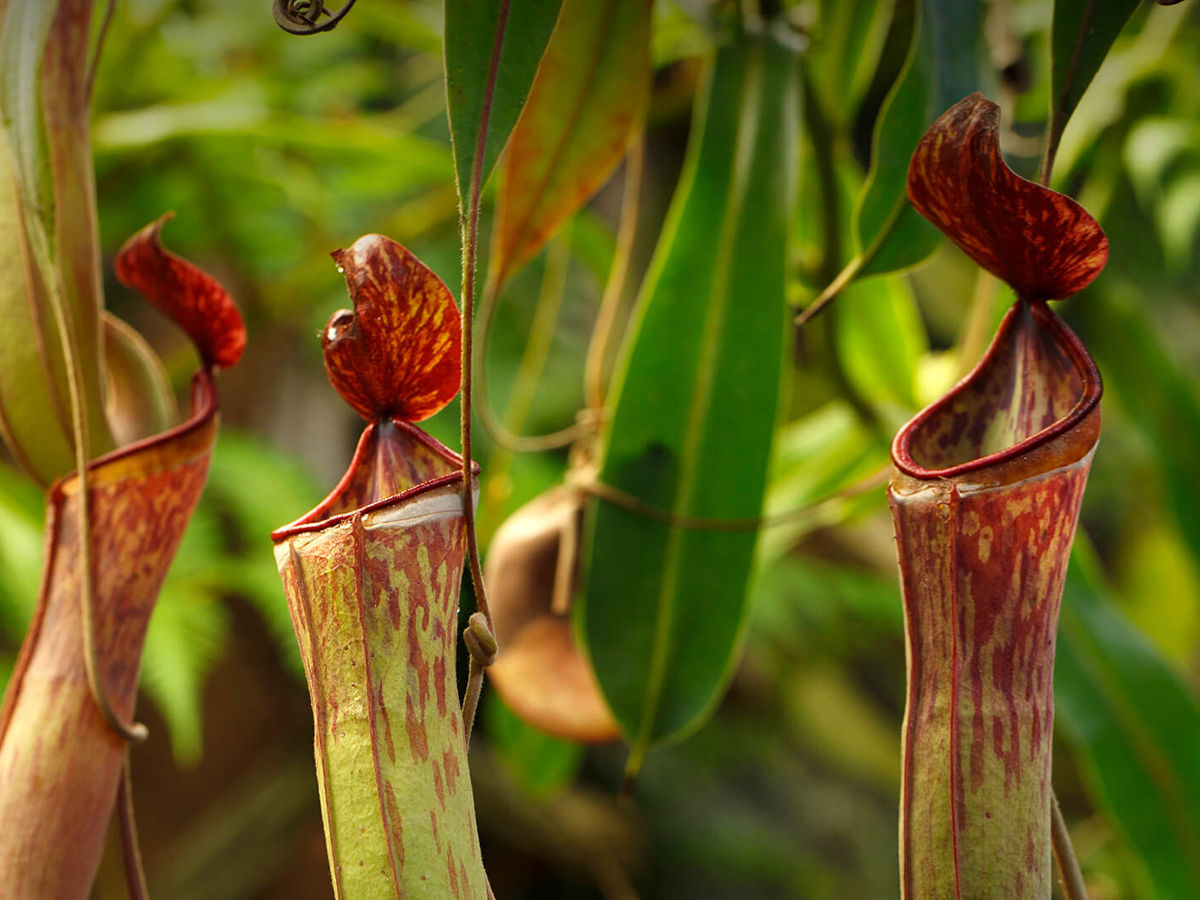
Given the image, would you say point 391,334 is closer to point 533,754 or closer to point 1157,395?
point 533,754

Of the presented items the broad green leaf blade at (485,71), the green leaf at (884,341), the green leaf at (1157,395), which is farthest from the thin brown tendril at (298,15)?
the green leaf at (1157,395)

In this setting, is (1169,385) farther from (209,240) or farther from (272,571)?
(209,240)

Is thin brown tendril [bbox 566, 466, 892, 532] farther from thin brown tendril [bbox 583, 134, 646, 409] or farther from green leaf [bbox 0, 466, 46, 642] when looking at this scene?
green leaf [bbox 0, 466, 46, 642]

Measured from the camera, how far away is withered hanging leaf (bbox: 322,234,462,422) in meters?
0.29

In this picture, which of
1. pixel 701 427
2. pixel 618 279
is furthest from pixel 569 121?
pixel 701 427

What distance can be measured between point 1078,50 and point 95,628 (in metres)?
0.42

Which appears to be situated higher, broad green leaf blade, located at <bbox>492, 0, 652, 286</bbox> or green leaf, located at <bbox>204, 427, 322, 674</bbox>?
broad green leaf blade, located at <bbox>492, 0, 652, 286</bbox>

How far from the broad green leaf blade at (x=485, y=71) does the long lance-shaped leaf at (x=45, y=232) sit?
0.19 meters

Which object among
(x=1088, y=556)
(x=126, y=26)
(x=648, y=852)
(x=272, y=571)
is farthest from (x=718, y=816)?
(x=126, y=26)

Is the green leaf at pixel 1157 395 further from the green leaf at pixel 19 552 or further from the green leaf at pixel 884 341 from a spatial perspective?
the green leaf at pixel 19 552

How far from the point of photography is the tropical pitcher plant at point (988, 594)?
0.30 metres

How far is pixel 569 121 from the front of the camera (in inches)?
23.5

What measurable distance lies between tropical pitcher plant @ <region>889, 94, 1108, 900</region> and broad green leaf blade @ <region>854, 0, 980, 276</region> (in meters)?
0.12

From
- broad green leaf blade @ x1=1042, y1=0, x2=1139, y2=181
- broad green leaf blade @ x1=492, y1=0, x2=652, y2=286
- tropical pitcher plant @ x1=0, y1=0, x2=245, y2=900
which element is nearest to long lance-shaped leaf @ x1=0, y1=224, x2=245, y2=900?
tropical pitcher plant @ x1=0, y1=0, x2=245, y2=900
